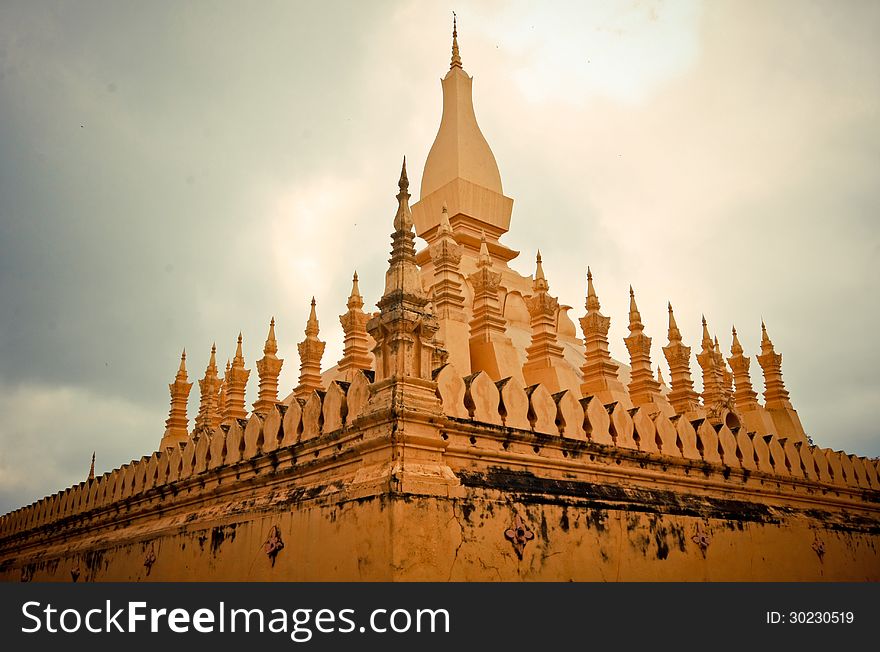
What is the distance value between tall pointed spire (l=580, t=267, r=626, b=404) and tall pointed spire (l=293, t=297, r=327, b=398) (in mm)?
5247

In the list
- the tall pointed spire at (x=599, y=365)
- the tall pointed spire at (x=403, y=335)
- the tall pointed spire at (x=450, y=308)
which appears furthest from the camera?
the tall pointed spire at (x=599, y=365)

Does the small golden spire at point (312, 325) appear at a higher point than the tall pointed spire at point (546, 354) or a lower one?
higher

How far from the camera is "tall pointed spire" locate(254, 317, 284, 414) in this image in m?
15.2

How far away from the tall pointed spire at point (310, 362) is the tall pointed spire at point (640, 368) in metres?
6.19

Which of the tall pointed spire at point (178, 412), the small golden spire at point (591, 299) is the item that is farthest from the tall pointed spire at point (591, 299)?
the tall pointed spire at point (178, 412)

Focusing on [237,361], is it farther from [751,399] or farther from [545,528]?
[751,399]

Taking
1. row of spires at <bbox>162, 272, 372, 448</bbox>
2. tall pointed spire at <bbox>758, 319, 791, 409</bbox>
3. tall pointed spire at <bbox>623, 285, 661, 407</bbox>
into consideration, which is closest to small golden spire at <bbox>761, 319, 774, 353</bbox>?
tall pointed spire at <bbox>758, 319, 791, 409</bbox>

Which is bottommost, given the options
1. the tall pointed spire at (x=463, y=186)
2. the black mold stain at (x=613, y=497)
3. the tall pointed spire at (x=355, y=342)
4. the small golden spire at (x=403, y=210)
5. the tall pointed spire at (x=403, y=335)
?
the black mold stain at (x=613, y=497)

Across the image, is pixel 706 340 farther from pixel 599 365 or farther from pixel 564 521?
pixel 564 521

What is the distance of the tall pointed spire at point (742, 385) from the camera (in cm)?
1702

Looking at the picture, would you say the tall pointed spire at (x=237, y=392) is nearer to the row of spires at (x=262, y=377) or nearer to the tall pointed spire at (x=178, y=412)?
the row of spires at (x=262, y=377)

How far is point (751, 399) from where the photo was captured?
1709 centimetres

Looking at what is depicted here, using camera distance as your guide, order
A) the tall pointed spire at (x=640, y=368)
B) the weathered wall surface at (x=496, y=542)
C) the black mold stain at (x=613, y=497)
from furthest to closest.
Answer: the tall pointed spire at (x=640, y=368)
the black mold stain at (x=613, y=497)
the weathered wall surface at (x=496, y=542)
